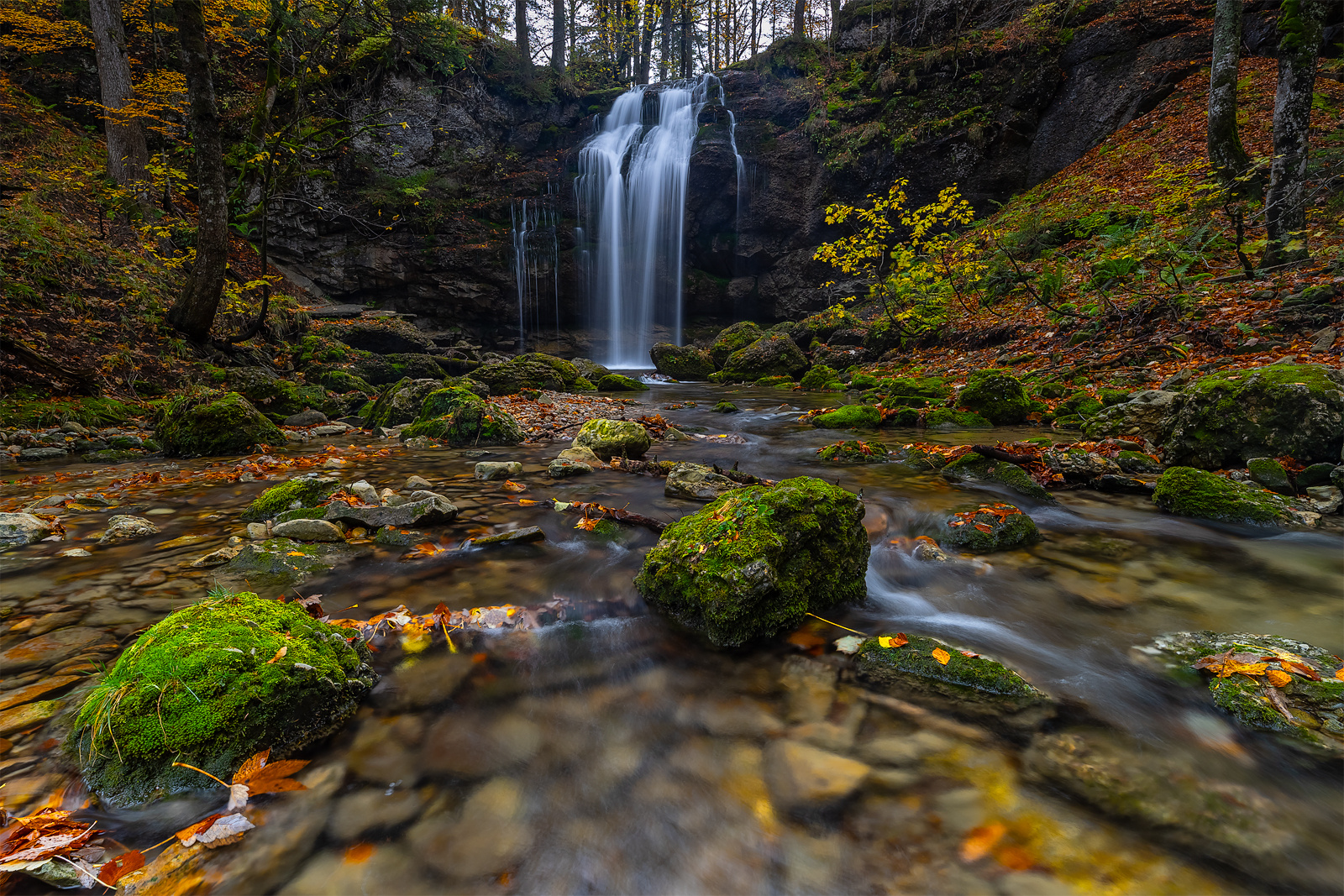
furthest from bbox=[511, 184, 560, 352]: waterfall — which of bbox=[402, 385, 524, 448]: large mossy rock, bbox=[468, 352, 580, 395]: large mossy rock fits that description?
bbox=[402, 385, 524, 448]: large mossy rock

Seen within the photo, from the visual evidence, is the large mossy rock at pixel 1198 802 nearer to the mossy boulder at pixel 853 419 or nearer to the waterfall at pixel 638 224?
the mossy boulder at pixel 853 419

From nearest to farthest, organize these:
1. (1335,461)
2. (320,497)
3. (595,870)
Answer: (595,870), (1335,461), (320,497)

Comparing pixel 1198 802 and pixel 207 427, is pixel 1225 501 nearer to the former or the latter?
pixel 1198 802

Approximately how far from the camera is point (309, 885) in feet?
4.58

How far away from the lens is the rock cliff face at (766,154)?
17625mm

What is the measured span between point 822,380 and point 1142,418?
8617 mm

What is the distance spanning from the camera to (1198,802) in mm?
1636

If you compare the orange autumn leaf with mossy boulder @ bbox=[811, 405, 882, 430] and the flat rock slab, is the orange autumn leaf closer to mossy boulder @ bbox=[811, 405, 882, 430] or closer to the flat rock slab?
the flat rock slab

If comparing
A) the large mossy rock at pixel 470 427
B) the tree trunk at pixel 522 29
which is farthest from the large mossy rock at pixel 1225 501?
the tree trunk at pixel 522 29

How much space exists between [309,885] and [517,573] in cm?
200

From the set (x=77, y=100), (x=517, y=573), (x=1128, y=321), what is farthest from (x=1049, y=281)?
(x=77, y=100)

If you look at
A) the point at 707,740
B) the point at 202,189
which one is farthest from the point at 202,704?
the point at 202,189

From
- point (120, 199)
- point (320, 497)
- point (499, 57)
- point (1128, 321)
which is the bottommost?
point (320, 497)

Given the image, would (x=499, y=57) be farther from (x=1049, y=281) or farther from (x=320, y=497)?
(x=320, y=497)
